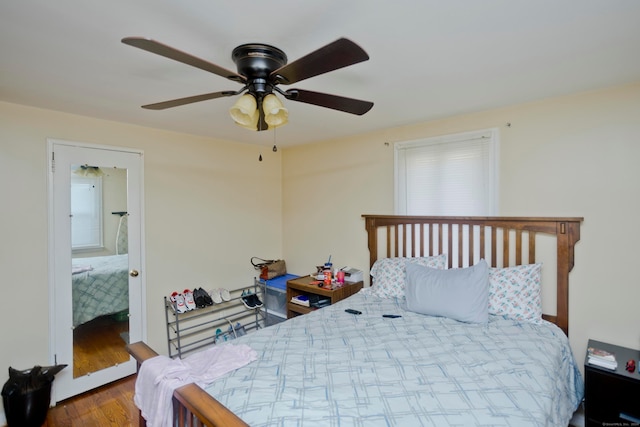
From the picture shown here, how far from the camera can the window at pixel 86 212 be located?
2652 mm

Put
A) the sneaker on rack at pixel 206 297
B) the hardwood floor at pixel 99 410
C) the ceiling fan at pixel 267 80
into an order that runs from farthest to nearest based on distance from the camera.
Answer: the sneaker on rack at pixel 206 297 → the hardwood floor at pixel 99 410 → the ceiling fan at pixel 267 80

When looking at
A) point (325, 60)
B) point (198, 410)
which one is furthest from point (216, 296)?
point (325, 60)

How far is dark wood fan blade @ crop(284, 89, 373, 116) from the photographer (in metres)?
1.46

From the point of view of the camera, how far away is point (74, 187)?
265 centimetres

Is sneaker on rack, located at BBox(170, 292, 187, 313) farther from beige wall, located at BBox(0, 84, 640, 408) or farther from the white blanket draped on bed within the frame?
the white blanket draped on bed

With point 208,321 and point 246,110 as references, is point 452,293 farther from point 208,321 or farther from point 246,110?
point 208,321

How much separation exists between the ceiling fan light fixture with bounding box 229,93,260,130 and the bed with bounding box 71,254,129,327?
221cm

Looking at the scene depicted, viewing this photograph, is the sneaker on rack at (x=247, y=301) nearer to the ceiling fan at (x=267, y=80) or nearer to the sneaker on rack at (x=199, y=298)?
the sneaker on rack at (x=199, y=298)

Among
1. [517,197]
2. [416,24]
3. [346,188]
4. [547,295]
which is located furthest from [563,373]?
[346,188]

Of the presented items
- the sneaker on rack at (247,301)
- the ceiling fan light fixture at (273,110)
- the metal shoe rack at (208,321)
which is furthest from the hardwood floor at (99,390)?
the ceiling fan light fixture at (273,110)

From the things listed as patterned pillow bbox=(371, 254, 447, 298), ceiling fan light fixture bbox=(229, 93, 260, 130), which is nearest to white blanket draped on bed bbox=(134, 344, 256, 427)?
ceiling fan light fixture bbox=(229, 93, 260, 130)

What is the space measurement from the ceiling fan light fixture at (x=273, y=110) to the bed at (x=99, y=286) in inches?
89.5

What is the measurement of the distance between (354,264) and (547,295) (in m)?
1.77

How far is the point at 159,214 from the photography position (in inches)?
124
